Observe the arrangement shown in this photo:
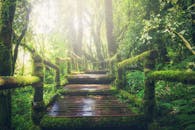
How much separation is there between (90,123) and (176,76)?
6.89 feet

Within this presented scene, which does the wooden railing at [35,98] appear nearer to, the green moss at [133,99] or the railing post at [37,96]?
the railing post at [37,96]

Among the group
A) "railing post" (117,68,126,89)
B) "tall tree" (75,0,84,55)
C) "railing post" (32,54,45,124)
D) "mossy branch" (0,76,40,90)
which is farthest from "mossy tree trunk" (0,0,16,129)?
"tall tree" (75,0,84,55)

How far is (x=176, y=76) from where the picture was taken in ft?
12.6

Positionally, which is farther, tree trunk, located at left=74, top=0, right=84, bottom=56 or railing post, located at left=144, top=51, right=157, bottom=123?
tree trunk, located at left=74, top=0, right=84, bottom=56

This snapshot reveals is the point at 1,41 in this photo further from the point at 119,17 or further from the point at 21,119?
the point at 119,17

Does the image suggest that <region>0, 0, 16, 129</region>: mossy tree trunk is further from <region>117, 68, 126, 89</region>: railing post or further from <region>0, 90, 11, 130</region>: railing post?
<region>117, 68, 126, 89</region>: railing post

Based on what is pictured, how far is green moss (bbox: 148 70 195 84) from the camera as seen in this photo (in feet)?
11.4

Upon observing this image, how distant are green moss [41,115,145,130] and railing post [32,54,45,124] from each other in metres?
0.20

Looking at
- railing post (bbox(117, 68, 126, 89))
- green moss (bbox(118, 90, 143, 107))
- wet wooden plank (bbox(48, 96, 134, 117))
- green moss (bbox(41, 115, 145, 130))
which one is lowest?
green moss (bbox(41, 115, 145, 130))

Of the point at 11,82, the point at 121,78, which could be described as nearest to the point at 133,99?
the point at 121,78

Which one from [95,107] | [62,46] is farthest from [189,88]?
[62,46]

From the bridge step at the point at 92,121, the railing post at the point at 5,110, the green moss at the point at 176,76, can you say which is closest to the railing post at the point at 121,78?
the bridge step at the point at 92,121

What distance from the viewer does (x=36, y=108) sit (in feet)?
17.1

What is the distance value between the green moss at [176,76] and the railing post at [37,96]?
8.08 ft
